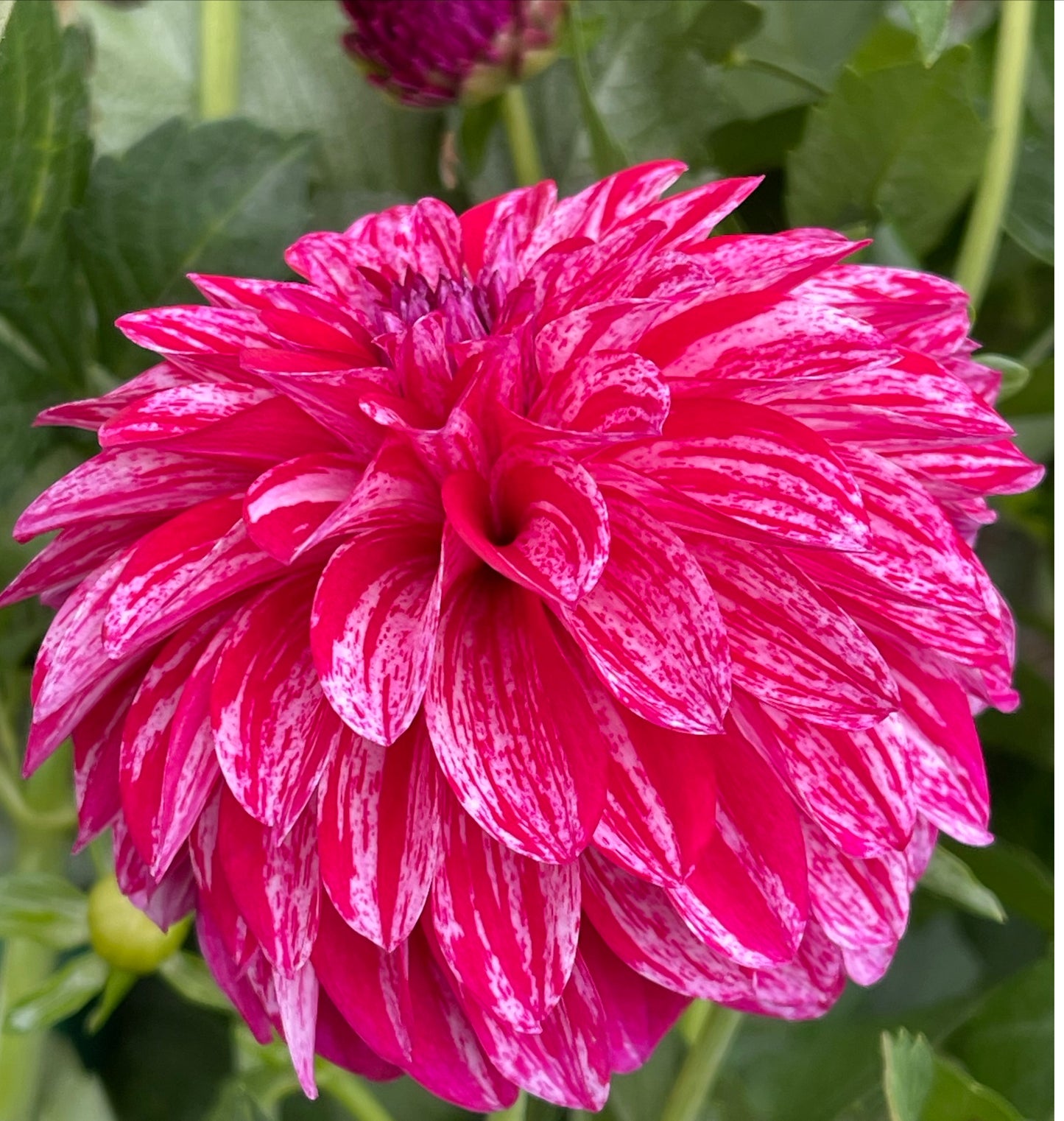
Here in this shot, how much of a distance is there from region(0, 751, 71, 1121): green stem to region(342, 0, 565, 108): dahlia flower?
22cm

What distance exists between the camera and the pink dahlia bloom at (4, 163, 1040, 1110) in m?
0.20

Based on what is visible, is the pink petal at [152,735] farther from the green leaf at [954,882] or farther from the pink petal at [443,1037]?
the green leaf at [954,882]

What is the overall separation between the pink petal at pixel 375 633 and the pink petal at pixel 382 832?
2 centimetres

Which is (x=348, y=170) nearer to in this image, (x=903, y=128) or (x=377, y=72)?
(x=377, y=72)

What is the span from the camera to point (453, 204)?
405 mm

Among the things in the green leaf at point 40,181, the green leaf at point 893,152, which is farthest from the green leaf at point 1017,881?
the green leaf at point 40,181

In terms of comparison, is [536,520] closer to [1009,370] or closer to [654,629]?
[654,629]

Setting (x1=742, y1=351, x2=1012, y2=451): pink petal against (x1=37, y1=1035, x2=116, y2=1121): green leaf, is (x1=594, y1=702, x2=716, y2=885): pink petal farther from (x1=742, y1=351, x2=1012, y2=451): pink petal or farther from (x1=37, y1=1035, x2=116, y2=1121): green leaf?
(x1=37, y1=1035, x2=116, y2=1121): green leaf

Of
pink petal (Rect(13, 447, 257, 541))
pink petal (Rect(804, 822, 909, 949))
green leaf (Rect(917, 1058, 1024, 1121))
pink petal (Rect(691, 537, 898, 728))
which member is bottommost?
green leaf (Rect(917, 1058, 1024, 1121))

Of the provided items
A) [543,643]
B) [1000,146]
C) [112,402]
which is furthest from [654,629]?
[1000,146]

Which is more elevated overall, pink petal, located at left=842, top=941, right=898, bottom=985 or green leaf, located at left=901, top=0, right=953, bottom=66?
green leaf, located at left=901, top=0, right=953, bottom=66

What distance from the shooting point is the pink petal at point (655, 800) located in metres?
0.20

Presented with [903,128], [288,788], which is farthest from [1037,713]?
[288,788]

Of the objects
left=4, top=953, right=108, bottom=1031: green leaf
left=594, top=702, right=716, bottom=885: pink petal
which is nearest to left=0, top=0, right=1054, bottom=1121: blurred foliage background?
left=4, top=953, right=108, bottom=1031: green leaf
